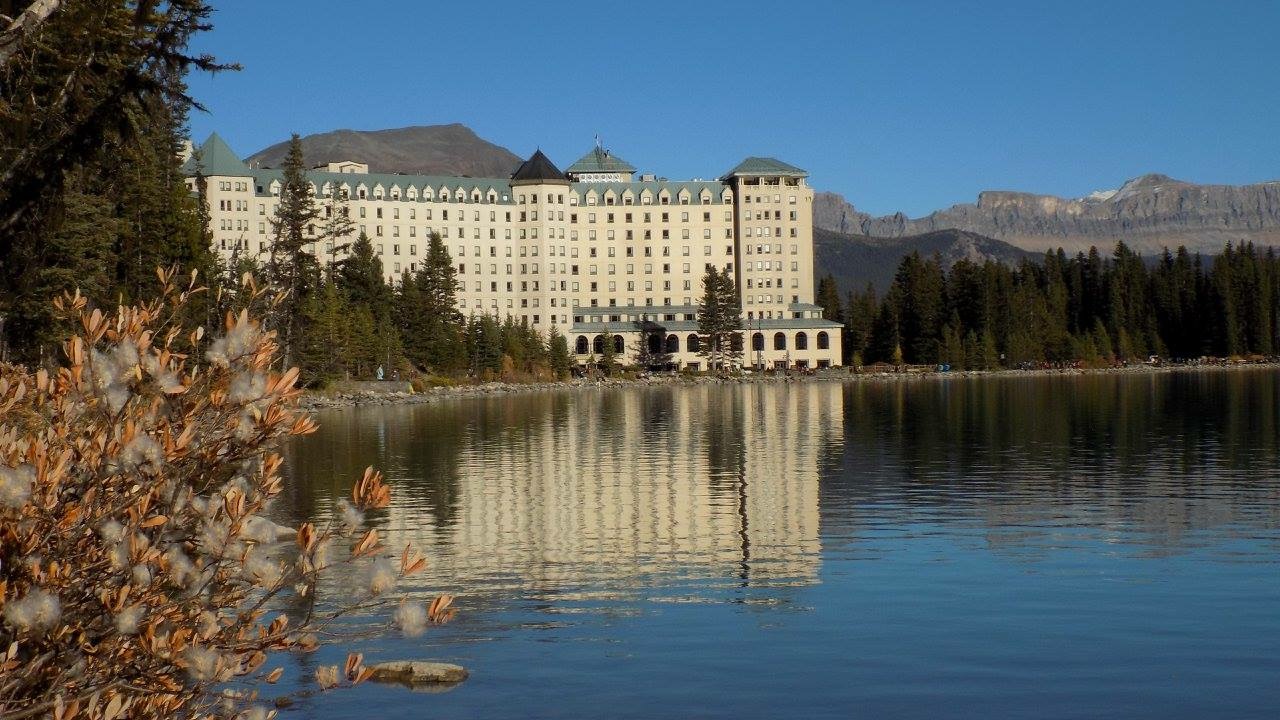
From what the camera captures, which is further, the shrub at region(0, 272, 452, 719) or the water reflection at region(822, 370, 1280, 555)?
the water reflection at region(822, 370, 1280, 555)

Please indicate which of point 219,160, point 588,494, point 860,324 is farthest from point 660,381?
point 588,494

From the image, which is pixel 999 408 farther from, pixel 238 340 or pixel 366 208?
pixel 366 208

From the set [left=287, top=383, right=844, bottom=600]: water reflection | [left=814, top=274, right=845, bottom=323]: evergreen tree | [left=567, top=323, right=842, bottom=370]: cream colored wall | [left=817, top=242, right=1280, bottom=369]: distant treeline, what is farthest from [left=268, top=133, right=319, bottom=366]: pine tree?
[left=814, top=274, right=845, bottom=323]: evergreen tree

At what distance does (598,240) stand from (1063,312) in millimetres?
64656

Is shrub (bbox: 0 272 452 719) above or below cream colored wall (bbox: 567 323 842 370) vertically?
below

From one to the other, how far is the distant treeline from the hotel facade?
11.1m

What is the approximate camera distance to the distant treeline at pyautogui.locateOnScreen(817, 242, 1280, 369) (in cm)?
17062

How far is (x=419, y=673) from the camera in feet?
52.5

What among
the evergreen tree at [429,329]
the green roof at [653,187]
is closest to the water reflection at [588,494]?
the evergreen tree at [429,329]

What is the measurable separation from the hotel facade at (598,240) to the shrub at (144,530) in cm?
17188

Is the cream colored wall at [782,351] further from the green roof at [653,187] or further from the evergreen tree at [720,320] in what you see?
the green roof at [653,187]

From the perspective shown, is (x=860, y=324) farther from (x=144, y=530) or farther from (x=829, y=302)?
(x=144, y=530)

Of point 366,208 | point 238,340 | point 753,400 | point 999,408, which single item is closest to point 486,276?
point 366,208

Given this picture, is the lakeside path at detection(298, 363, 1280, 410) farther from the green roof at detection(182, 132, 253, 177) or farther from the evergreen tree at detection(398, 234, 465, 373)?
the green roof at detection(182, 132, 253, 177)
